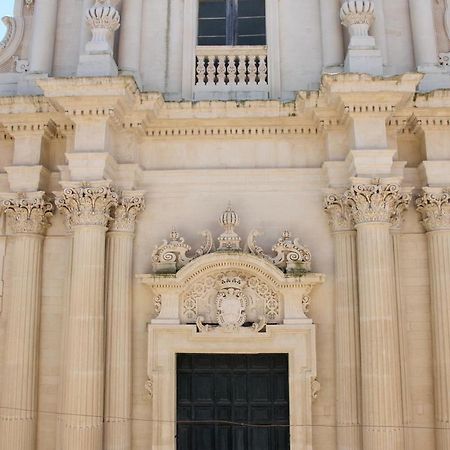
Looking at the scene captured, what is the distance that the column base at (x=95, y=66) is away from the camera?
11312 mm

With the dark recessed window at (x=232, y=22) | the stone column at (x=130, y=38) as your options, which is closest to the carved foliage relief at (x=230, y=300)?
the stone column at (x=130, y=38)

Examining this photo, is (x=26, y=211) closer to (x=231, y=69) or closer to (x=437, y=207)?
(x=231, y=69)

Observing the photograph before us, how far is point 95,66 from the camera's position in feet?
37.3

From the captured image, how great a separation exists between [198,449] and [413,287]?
458 cm

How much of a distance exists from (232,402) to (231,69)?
6.10m

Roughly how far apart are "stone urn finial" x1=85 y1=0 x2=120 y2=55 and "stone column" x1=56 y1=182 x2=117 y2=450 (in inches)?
102

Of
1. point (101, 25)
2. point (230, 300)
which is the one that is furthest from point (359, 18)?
point (230, 300)

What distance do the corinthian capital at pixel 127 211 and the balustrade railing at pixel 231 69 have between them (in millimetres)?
2431

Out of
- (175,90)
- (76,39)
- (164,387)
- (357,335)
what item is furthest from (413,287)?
(76,39)

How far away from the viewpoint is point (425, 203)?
35.9 ft

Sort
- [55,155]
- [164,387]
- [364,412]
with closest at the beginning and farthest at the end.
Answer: [364,412] < [164,387] < [55,155]

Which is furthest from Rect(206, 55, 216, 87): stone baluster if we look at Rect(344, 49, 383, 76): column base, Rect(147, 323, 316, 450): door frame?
Rect(147, 323, 316, 450): door frame

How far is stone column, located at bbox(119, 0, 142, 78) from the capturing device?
12.1 metres

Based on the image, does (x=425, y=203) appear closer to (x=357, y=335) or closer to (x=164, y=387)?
(x=357, y=335)
